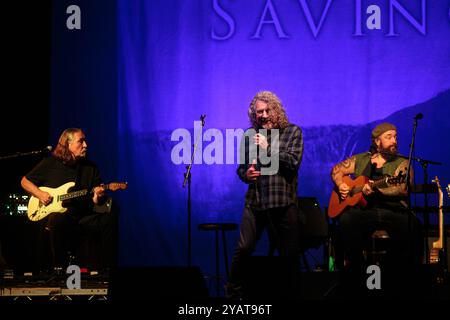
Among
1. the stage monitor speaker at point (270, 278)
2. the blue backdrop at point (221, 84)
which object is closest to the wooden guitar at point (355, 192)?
the blue backdrop at point (221, 84)

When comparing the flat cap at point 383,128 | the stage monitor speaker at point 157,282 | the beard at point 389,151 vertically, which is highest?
the flat cap at point 383,128

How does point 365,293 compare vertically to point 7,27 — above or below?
below

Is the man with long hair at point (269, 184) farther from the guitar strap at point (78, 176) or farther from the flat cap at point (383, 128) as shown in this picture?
the guitar strap at point (78, 176)

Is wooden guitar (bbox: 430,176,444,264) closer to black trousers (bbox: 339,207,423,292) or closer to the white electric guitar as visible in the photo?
black trousers (bbox: 339,207,423,292)

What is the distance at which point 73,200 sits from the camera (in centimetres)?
683

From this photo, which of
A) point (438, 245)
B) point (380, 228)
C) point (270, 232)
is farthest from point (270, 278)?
point (438, 245)

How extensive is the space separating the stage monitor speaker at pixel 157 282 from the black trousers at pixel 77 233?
2932 millimetres

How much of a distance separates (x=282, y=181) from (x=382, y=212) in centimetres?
153

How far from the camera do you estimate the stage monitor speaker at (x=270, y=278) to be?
446 cm

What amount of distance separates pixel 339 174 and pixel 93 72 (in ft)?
9.99

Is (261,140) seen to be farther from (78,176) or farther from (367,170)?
(78,176)

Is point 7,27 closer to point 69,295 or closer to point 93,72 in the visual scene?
point 93,72

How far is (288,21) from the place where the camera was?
7.77 metres
